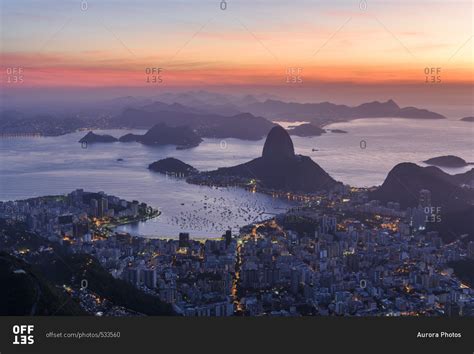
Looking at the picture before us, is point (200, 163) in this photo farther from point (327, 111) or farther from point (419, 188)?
point (419, 188)

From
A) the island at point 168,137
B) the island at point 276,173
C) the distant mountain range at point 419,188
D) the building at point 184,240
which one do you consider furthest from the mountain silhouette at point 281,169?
the building at point 184,240

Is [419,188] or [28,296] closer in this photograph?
[28,296]

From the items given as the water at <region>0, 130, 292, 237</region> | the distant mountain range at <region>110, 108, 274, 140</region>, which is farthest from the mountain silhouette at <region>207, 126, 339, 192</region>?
the distant mountain range at <region>110, 108, 274, 140</region>

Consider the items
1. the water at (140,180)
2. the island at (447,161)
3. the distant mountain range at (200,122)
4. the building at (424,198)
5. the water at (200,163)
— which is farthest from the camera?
the island at (447,161)

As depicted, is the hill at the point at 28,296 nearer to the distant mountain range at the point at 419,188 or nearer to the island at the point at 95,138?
the distant mountain range at the point at 419,188

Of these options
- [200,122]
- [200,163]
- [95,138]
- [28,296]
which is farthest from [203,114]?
[28,296]

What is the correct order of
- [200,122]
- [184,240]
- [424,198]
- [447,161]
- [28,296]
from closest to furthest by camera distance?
[28,296] → [184,240] → [424,198] → [447,161] → [200,122]

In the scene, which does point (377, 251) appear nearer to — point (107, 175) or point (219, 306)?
point (219, 306)

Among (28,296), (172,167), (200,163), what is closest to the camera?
(28,296)
